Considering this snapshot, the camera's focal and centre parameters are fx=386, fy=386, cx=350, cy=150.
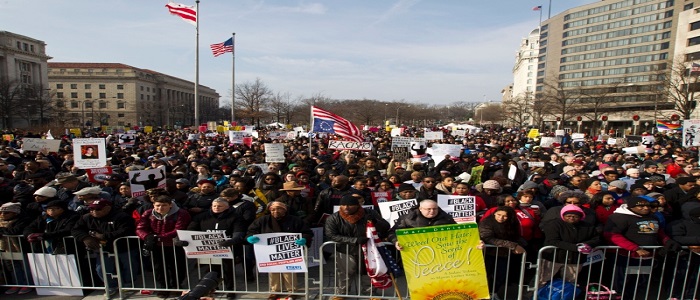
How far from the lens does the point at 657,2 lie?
7538 centimetres

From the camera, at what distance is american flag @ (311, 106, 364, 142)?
12.7 m

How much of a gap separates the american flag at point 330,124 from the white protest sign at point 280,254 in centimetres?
795

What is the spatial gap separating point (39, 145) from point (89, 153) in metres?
5.27

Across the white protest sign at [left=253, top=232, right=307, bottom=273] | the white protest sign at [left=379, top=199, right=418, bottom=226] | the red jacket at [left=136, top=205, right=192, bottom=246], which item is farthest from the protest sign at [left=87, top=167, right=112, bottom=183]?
the white protest sign at [left=379, top=199, right=418, bottom=226]

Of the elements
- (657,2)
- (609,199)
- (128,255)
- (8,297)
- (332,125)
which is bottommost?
(8,297)

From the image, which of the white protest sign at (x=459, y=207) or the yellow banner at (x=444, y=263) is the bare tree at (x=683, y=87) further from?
the yellow banner at (x=444, y=263)

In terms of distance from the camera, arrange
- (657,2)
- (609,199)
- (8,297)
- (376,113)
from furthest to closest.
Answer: (657,2) < (376,113) < (609,199) < (8,297)

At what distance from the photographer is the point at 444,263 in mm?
4090

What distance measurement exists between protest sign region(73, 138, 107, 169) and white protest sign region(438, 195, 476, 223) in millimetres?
8467

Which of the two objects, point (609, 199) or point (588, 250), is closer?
point (588, 250)

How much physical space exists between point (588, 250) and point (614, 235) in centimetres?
66

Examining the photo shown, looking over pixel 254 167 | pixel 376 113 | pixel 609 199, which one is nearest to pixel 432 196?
pixel 609 199

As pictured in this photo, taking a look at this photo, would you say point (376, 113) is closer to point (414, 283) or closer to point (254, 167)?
point (254, 167)

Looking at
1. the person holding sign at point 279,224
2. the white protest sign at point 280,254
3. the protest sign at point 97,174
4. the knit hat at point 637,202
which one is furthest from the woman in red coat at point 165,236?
the knit hat at point 637,202
